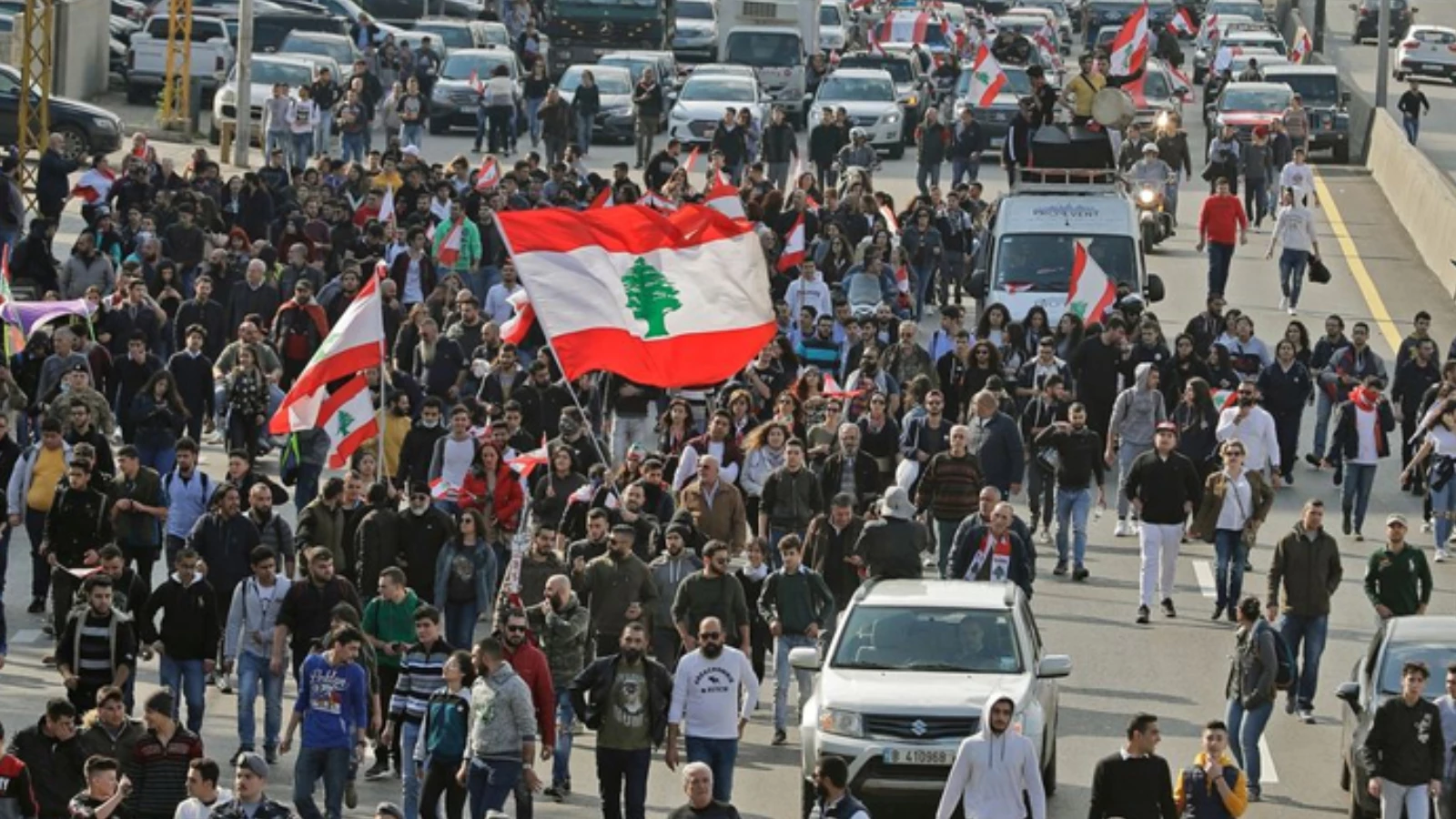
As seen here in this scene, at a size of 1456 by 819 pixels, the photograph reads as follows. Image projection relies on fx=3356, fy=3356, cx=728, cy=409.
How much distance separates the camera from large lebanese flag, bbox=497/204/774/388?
21.7 m

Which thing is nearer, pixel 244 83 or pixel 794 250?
pixel 794 250

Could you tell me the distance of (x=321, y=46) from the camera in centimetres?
5406

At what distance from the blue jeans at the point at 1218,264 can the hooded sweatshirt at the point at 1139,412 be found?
11049 mm

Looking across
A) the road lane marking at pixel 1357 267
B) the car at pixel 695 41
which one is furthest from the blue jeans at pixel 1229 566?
the car at pixel 695 41

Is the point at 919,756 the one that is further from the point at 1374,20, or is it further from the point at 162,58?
the point at 1374,20

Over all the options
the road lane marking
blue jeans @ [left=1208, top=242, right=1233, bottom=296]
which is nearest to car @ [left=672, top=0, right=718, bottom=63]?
the road lane marking

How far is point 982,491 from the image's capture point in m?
22.2

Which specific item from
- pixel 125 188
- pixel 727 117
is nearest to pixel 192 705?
pixel 125 188

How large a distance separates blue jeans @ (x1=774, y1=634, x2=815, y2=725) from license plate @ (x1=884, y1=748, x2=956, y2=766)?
2.35 metres

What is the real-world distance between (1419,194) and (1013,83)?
10205mm

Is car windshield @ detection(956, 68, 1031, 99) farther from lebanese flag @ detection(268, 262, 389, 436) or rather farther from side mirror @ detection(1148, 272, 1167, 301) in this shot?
lebanese flag @ detection(268, 262, 389, 436)

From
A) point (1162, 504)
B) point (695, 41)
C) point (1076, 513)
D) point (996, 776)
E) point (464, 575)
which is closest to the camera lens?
point (996, 776)

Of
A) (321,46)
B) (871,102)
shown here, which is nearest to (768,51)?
(871,102)

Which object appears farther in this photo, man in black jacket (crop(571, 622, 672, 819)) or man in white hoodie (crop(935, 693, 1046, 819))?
man in black jacket (crop(571, 622, 672, 819))
